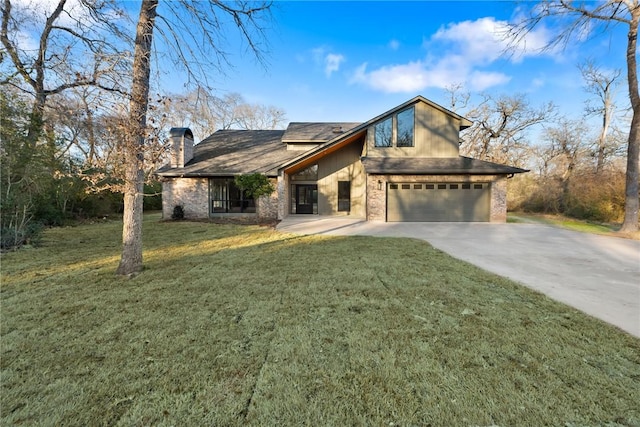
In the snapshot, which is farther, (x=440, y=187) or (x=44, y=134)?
(x=440, y=187)

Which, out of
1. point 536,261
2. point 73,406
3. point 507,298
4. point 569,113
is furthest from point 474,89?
point 73,406

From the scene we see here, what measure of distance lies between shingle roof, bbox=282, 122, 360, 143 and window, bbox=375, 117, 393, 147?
3.35 meters

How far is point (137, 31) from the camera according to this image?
5.08m

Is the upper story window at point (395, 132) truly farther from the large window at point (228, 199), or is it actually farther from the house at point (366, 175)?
the large window at point (228, 199)

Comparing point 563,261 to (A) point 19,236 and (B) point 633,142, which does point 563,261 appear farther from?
(A) point 19,236

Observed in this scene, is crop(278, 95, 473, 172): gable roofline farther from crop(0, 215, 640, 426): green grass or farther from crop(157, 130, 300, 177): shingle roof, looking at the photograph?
crop(0, 215, 640, 426): green grass

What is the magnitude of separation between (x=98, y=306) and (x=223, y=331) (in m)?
1.97

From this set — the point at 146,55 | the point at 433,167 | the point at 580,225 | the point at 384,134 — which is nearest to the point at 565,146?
the point at 580,225

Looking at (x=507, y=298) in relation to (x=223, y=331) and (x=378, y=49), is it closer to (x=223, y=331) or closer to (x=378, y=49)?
(x=223, y=331)

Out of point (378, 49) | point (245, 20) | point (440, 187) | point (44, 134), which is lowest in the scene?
point (440, 187)

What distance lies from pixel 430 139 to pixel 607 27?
747 cm

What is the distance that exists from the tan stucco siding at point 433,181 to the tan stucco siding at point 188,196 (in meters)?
8.62

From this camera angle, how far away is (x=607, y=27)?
11.0m

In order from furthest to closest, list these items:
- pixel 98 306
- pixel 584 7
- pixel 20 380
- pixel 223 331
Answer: pixel 584 7 < pixel 98 306 < pixel 223 331 < pixel 20 380
